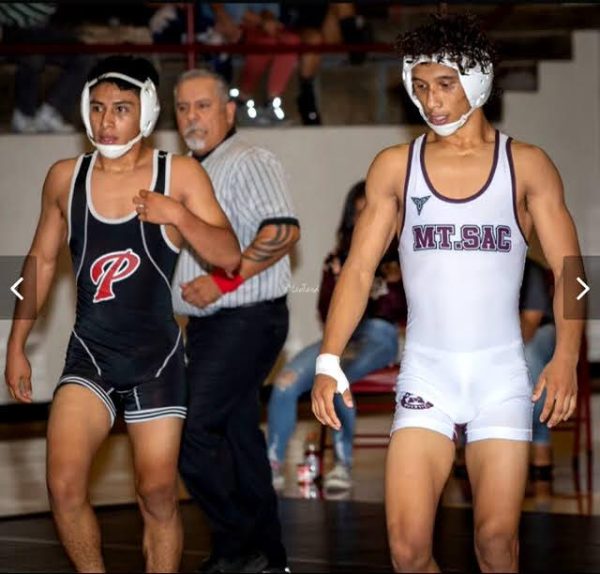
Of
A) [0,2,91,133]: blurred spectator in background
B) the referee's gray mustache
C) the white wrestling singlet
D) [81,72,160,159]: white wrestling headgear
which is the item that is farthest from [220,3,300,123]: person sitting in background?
the white wrestling singlet

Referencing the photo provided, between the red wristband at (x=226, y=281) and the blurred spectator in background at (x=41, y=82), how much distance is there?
402cm

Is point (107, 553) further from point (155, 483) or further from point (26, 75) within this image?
point (26, 75)

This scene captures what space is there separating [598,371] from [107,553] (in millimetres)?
5949

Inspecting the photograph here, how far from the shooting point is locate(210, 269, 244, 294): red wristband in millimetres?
5984

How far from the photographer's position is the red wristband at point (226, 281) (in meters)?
5.98

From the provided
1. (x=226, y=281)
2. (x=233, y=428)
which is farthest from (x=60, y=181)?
(x=233, y=428)

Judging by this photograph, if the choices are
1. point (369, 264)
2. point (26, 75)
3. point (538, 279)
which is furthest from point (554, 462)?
point (369, 264)

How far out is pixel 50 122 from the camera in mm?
9820

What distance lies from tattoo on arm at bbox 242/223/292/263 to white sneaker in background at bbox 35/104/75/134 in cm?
395

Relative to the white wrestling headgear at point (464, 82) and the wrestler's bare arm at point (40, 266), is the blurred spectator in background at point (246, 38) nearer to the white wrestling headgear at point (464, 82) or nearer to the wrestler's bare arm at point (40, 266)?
the wrestler's bare arm at point (40, 266)

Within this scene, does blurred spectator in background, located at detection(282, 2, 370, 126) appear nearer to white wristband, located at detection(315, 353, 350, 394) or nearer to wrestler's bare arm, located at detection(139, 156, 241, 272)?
wrestler's bare arm, located at detection(139, 156, 241, 272)

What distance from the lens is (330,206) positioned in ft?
33.9

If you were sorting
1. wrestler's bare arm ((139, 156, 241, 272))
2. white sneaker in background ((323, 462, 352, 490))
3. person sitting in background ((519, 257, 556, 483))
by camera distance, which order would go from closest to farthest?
1. wrestler's bare arm ((139, 156, 241, 272))
2. person sitting in background ((519, 257, 556, 483))
3. white sneaker in background ((323, 462, 352, 490))

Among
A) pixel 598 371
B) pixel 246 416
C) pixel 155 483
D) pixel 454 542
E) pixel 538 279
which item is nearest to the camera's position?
pixel 155 483
